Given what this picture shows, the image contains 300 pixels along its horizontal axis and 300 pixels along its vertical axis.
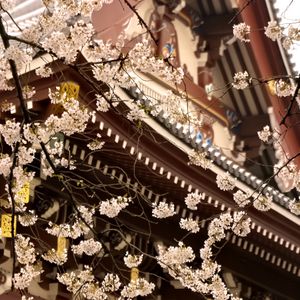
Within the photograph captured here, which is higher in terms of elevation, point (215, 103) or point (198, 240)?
point (215, 103)

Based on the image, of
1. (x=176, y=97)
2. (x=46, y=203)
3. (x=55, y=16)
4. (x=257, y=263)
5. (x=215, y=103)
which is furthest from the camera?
(x=215, y=103)

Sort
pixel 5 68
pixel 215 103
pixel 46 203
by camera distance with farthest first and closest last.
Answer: pixel 215 103
pixel 46 203
pixel 5 68

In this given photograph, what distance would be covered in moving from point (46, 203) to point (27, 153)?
2.96 m

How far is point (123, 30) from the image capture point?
836 cm

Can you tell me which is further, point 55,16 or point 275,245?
point 275,245

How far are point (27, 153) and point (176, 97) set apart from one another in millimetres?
1199

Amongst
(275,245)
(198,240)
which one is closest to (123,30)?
(198,240)

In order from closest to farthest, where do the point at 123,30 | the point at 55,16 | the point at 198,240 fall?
the point at 55,16 < the point at 123,30 < the point at 198,240

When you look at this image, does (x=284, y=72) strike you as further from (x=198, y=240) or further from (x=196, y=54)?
(x=198, y=240)

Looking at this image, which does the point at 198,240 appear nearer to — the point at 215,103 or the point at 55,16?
the point at 215,103

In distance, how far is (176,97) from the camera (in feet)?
15.7

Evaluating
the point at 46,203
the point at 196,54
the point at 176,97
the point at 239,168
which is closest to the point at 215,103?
the point at 196,54

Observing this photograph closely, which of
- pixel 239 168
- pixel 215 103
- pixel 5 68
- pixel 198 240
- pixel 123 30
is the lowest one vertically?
pixel 5 68

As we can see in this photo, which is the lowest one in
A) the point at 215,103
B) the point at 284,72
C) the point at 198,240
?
the point at 198,240
